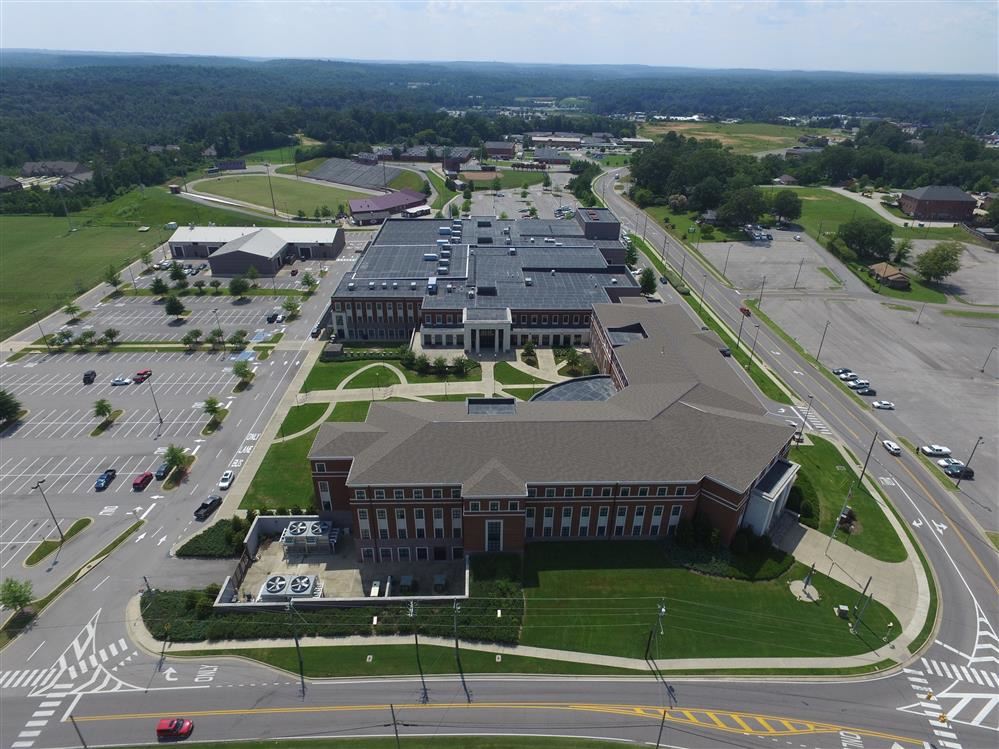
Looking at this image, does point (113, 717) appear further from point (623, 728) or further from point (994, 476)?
point (994, 476)

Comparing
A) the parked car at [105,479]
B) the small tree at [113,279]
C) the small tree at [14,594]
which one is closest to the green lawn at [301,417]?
the parked car at [105,479]

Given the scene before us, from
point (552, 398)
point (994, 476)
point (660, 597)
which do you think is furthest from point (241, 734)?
point (994, 476)

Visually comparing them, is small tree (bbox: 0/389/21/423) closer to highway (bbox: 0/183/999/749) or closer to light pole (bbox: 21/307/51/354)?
light pole (bbox: 21/307/51/354)

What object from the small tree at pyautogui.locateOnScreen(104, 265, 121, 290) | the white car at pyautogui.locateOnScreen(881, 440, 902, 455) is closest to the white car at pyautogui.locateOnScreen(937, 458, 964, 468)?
the white car at pyautogui.locateOnScreen(881, 440, 902, 455)

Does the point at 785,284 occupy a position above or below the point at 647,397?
below

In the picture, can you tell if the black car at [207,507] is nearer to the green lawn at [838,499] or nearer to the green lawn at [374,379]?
the green lawn at [374,379]

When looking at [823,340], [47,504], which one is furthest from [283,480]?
[823,340]

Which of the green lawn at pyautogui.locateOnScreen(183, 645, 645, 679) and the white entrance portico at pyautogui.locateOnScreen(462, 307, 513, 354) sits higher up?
the white entrance portico at pyautogui.locateOnScreen(462, 307, 513, 354)
